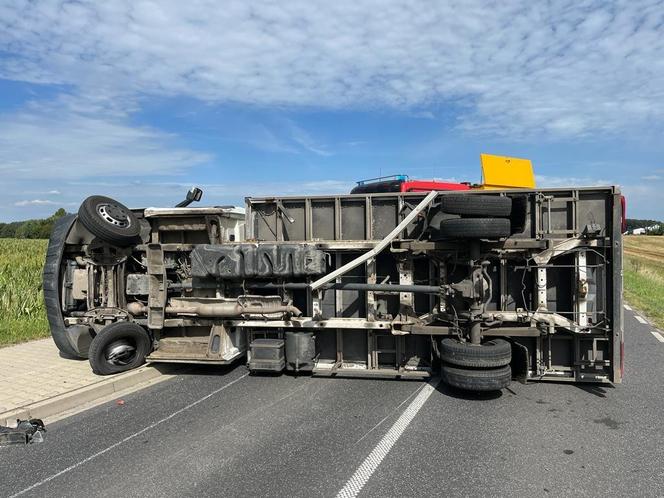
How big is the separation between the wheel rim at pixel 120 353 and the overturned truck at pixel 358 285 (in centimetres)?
2

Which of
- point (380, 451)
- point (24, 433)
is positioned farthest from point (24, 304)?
point (380, 451)

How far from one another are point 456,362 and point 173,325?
3980 millimetres

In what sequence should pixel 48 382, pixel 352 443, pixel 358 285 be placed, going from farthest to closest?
pixel 48 382 → pixel 358 285 → pixel 352 443

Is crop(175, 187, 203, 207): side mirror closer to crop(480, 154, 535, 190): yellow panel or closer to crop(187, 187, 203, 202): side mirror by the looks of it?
crop(187, 187, 203, 202): side mirror

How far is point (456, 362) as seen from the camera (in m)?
5.83

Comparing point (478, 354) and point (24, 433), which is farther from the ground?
point (478, 354)

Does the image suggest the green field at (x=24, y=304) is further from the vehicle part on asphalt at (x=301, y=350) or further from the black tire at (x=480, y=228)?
the black tire at (x=480, y=228)

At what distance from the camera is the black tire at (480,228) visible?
5.68 metres

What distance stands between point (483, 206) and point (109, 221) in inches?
211

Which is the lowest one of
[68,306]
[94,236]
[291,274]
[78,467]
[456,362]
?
[78,467]

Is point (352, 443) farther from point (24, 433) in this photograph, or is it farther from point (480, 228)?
point (24, 433)

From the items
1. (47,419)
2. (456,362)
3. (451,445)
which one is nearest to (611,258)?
(456,362)

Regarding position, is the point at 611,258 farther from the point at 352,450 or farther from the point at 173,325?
the point at 173,325

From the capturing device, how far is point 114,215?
7.46 metres
